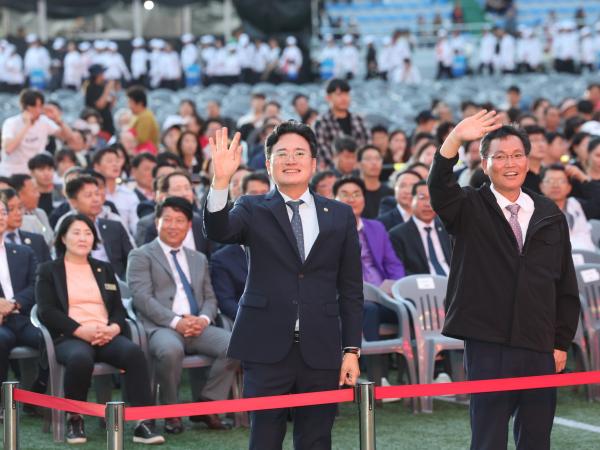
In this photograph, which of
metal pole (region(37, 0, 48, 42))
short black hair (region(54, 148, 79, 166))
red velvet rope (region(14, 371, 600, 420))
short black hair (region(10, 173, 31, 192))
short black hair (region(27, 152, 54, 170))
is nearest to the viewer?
red velvet rope (region(14, 371, 600, 420))

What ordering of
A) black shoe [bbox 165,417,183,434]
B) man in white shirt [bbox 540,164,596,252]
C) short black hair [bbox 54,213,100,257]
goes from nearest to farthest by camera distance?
black shoe [bbox 165,417,183,434] < short black hair [bbox 54,213,100,257] < man in white shirt [bbox 540,164,596,252]

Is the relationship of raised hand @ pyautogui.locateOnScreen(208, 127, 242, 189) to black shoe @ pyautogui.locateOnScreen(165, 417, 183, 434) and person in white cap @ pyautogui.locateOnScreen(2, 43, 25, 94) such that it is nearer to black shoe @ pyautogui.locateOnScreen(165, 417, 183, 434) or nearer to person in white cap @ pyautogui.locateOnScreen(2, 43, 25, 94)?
black shoe @ pyautogui.locateOnScreen(165, 417, 183, 434)

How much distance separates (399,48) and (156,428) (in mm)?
25211

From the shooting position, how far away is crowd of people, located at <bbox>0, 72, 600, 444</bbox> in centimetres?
722

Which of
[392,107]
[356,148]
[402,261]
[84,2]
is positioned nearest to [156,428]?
[402,261]

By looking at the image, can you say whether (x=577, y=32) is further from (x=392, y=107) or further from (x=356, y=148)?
(x=356, y=148)

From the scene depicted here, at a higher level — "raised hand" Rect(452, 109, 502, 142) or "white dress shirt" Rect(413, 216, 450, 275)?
"raised hand" Rect(452, 109, 502, 142)

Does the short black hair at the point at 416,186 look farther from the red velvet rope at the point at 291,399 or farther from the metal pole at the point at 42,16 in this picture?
the metal pole at the point at 42,16

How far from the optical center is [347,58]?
31125mm

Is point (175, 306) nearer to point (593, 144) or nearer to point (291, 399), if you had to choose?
point (291, 399)

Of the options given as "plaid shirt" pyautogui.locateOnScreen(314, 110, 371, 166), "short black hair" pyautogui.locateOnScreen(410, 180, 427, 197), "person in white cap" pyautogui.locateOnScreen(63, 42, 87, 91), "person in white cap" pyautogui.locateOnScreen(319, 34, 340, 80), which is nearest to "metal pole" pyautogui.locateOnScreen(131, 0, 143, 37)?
"person in white cap" pyautogui.locateOnScreen(63, 42, 87, 91)

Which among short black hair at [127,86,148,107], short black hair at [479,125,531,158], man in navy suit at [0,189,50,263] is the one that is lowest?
man in navy suit at [0,189,50,263]

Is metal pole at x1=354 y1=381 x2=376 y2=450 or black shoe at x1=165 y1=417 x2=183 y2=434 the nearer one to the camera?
metal pole at x1=354 y1=381 x2=376 y2=450

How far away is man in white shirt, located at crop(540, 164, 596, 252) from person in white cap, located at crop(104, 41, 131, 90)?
70.7ft
